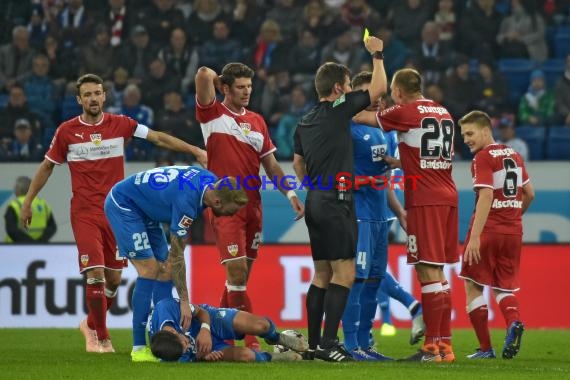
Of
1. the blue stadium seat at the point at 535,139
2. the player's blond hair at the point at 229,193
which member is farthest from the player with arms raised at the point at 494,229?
the blue stadium seat at the point at 535,139

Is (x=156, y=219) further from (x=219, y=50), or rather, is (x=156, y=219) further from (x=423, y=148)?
(x=219, y=50)

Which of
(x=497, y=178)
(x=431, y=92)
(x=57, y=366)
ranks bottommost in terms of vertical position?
(x=57, y=366)

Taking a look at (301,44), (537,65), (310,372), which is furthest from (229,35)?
A: (310,372)

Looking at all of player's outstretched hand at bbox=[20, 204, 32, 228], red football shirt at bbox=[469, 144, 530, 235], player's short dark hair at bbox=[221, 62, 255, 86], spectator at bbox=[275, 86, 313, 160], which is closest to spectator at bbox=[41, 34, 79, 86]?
spectator at bbox=[275, 86, 313, 160]

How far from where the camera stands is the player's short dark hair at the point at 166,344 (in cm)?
921

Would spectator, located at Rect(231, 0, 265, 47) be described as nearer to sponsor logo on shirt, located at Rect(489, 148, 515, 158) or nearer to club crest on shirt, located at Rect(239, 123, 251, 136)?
club crest on shirt, located at Rect(239, 123, 251, 136)

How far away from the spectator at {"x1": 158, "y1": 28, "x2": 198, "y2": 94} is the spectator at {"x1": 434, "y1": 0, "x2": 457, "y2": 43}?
426cm

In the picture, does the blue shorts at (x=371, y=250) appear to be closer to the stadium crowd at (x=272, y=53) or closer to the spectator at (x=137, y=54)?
the stadium crowd at (x=272, y=53)

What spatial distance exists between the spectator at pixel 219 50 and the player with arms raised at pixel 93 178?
28.2 ft

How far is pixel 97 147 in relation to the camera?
37.9 ft

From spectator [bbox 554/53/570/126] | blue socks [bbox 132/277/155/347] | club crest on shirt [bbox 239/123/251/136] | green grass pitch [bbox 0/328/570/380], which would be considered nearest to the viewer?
green grass pitch [bbox 0/328/570/380]

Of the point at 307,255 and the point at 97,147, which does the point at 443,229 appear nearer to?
the point at 97,147

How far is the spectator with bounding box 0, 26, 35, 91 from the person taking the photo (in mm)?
20125

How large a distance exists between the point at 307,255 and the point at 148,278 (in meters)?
5.61
